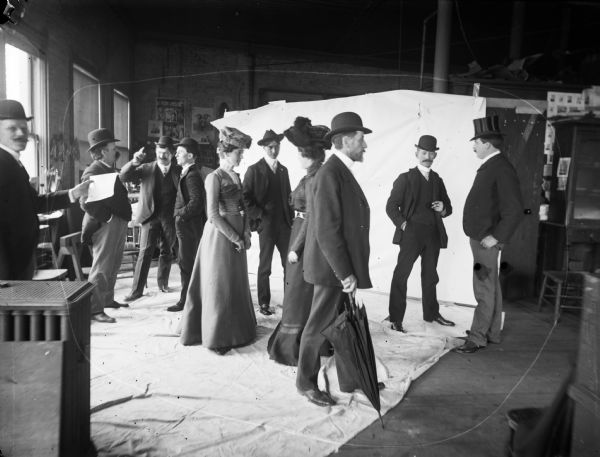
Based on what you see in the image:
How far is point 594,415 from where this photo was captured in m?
1.28

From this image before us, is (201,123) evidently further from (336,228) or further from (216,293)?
(216,293)

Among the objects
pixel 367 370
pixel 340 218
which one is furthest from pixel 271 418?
pixel 340 218

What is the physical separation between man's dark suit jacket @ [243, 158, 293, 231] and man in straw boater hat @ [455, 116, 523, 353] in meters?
1.40

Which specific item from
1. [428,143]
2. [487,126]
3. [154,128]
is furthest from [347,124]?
Answer: [428,143]

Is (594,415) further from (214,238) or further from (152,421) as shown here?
(214,238)

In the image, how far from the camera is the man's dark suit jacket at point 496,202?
2.75 meters

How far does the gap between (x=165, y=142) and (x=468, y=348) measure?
2.28 m

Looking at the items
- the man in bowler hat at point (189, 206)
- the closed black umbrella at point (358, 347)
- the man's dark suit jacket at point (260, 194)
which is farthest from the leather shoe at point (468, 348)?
the man in bowler hat at point (189, 206)

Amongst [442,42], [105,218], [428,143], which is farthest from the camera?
[428,143]

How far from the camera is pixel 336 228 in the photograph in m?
2.06

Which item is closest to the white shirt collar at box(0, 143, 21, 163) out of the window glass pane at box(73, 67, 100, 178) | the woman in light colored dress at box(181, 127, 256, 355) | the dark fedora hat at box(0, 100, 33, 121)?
the dark fedora hat at box(0, 100, 33, 121)

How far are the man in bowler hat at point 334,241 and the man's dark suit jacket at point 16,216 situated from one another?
3.73 ft

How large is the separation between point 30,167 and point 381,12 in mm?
1403

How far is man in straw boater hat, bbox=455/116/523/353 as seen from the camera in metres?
2.77
